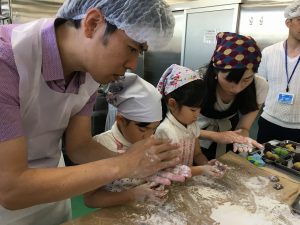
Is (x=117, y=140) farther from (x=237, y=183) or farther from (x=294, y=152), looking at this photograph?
(x=294, y=152)

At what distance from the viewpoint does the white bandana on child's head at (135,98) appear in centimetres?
106

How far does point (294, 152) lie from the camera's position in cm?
151

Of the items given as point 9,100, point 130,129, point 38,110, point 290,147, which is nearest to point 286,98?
point 290,147

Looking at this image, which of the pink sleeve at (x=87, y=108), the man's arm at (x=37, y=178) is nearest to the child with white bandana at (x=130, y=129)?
the pink sleeve at (x=87, y=108)

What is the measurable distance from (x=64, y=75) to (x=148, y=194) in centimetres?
49

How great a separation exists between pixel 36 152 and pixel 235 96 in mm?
1130

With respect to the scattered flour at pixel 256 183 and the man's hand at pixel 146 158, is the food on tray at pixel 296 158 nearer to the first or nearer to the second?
the scattered flour at pixel 256 183

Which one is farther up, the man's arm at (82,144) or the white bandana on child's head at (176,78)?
the white bandana on child's head at (176,78)

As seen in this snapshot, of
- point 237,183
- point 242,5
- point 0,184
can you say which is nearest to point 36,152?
point 0,184

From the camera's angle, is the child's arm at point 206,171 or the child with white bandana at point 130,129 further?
the child's arm at point 206,171

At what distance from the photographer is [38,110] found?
0.80 meters

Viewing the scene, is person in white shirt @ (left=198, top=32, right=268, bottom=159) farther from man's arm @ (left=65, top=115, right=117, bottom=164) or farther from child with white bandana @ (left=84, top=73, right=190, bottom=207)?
man's arm @ (left=65, top=115, right=117, bottom=164)

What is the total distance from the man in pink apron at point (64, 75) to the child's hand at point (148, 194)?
9.3 inches

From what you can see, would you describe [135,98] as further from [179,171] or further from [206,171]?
[206,171]
